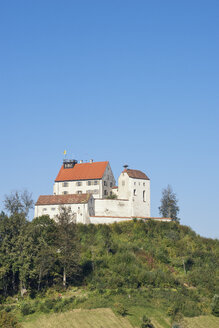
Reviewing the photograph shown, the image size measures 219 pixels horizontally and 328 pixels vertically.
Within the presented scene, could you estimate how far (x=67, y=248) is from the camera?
2406 inches

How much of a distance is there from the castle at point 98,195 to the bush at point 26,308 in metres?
29.0

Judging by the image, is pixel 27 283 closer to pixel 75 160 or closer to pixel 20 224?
pixel 20 224

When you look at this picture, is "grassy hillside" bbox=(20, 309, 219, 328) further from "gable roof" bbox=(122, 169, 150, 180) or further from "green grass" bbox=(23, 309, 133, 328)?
"gable roof" bbox=(122, 169, 150, 180)

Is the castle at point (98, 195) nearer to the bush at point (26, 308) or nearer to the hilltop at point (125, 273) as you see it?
the hilltop at point (125, 273)

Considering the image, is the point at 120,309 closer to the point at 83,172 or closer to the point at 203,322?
the point at 203,322

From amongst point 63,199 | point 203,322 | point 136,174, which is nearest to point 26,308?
point 203,322

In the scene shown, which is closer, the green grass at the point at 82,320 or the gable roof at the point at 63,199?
the green grass at the point at 82,320

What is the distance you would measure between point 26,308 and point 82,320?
593 cm

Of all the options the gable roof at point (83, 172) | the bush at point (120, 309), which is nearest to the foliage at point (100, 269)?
the bush at point (120, 309)

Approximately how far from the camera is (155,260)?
71.9 meters

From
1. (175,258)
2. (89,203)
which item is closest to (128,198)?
(89,203)

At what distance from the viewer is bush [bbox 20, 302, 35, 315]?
51125 mm

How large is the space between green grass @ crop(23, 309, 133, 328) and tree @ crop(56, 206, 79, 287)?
808cm

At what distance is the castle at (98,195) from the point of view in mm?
83188
